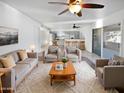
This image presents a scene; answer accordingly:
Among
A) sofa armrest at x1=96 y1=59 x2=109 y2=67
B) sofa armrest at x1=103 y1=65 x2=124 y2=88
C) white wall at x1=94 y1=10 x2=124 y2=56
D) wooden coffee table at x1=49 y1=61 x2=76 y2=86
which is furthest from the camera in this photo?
white wall at x1=94 y1=10 x2=124 y2=56

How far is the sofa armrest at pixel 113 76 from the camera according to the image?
3.98 meters

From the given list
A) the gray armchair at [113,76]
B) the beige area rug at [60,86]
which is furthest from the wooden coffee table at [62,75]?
the gray armchair at [113,76]

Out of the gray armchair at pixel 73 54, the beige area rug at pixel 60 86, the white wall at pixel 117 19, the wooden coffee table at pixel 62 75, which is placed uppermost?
the white wall at pixel 117 19

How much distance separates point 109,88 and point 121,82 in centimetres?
36

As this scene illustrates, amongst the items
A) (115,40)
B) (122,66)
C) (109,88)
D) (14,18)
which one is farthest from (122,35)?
(14,18)

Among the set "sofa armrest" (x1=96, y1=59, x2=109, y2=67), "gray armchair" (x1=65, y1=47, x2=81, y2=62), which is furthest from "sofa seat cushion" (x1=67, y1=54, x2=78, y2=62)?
"sofa armrest" (x1=96, y1=59, x2=109, y2=67)

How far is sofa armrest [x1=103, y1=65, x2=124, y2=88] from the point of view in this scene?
3.98 meters

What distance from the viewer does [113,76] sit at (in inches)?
158

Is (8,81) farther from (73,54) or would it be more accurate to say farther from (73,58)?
(73,54)

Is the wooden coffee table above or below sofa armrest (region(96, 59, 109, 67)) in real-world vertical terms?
below

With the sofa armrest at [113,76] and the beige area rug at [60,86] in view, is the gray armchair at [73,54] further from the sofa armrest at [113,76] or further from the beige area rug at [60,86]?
the sofa armrest at [113,76]

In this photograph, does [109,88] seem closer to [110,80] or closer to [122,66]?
[110,80]

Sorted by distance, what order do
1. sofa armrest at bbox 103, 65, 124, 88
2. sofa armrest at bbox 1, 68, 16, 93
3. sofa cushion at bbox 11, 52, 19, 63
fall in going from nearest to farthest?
1. sofa armrest at bbox 1, 68, 16, 93
2. sofa armrest at bbox 103, 65, 124, 88
3. sofa cushion at bbox 11, 52, 19, 63

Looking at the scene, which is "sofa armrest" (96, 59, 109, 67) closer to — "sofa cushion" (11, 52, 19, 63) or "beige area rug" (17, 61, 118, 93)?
"beige area rug" (17, 61, 118, 93)
